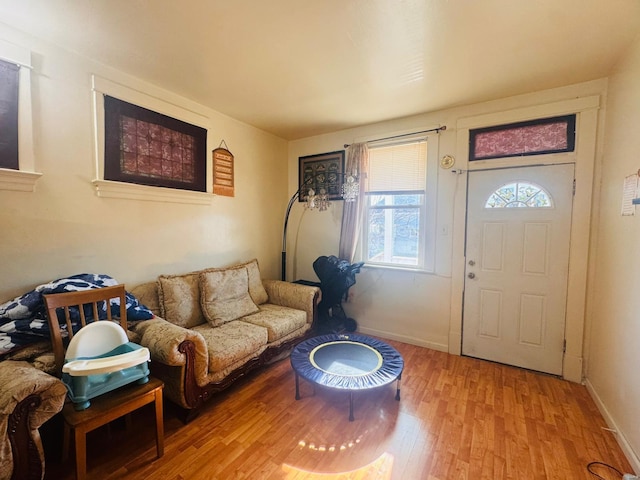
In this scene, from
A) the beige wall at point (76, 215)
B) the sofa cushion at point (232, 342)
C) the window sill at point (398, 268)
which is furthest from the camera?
the window sill at point (398, 268)

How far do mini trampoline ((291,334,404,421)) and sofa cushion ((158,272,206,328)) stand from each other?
992mm

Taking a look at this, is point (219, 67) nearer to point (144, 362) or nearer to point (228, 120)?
point (228, 120)

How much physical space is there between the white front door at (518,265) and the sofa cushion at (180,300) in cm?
271

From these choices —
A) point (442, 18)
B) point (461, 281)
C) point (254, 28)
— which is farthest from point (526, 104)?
point (254, 28)

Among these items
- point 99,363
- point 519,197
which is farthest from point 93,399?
point 519,197

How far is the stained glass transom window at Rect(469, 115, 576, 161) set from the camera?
2461 mm

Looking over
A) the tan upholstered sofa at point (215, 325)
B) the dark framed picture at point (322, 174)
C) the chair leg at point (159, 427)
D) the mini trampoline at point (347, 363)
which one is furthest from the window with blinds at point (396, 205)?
the chair leg at point (159, 427)

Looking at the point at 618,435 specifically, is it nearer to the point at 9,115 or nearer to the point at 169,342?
the point at 169,342

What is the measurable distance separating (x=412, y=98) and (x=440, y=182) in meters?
0.90

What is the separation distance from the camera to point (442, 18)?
1.63 meters

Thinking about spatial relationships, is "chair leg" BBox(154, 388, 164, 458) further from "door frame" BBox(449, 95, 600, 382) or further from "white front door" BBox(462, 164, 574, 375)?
"door frame" BBox(449, 95, 600, 382)

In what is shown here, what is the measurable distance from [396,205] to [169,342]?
263 centimetres

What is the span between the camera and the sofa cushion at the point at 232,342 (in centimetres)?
208

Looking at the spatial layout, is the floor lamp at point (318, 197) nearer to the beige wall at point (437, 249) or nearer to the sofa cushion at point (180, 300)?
the beige wall at point (437, 249)
